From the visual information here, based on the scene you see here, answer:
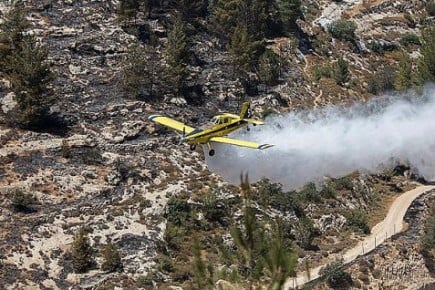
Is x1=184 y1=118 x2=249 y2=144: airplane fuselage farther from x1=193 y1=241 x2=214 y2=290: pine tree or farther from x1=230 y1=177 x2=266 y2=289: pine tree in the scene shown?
x1=230 y1=177 x2=266 y2=289: pine tree

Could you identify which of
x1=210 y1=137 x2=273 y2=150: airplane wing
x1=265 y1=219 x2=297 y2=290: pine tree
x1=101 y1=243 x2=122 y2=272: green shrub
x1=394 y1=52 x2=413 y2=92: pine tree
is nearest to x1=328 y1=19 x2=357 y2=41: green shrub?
x1=394 y1=52 x2=413 y2=92: pine tree

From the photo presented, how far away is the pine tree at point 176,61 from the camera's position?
84250 millimetres

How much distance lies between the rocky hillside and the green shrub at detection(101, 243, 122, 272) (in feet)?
1.48

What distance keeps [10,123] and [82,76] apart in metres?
13.7

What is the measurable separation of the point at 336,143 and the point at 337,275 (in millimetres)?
13914

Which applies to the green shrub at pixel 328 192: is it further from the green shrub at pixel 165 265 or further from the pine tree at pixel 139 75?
the pine tree at pixel 139 75

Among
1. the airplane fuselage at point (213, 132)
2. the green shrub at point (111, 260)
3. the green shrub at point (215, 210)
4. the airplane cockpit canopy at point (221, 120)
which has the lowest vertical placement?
the green shrub at point (111, 260)

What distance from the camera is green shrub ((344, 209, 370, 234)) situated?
2923 inches

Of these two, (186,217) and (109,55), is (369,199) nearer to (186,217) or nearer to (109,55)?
(186,217)

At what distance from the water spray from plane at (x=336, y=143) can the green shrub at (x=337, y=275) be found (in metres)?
9.39

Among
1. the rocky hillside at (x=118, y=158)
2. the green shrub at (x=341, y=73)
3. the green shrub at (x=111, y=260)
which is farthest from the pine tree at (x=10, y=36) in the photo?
the green shrub at (x=341, y=73)

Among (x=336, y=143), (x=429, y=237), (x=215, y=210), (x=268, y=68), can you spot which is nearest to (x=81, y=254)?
(x=215, y=210)

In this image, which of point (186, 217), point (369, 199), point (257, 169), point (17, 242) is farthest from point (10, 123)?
point (369, 199)

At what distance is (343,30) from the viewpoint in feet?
393
